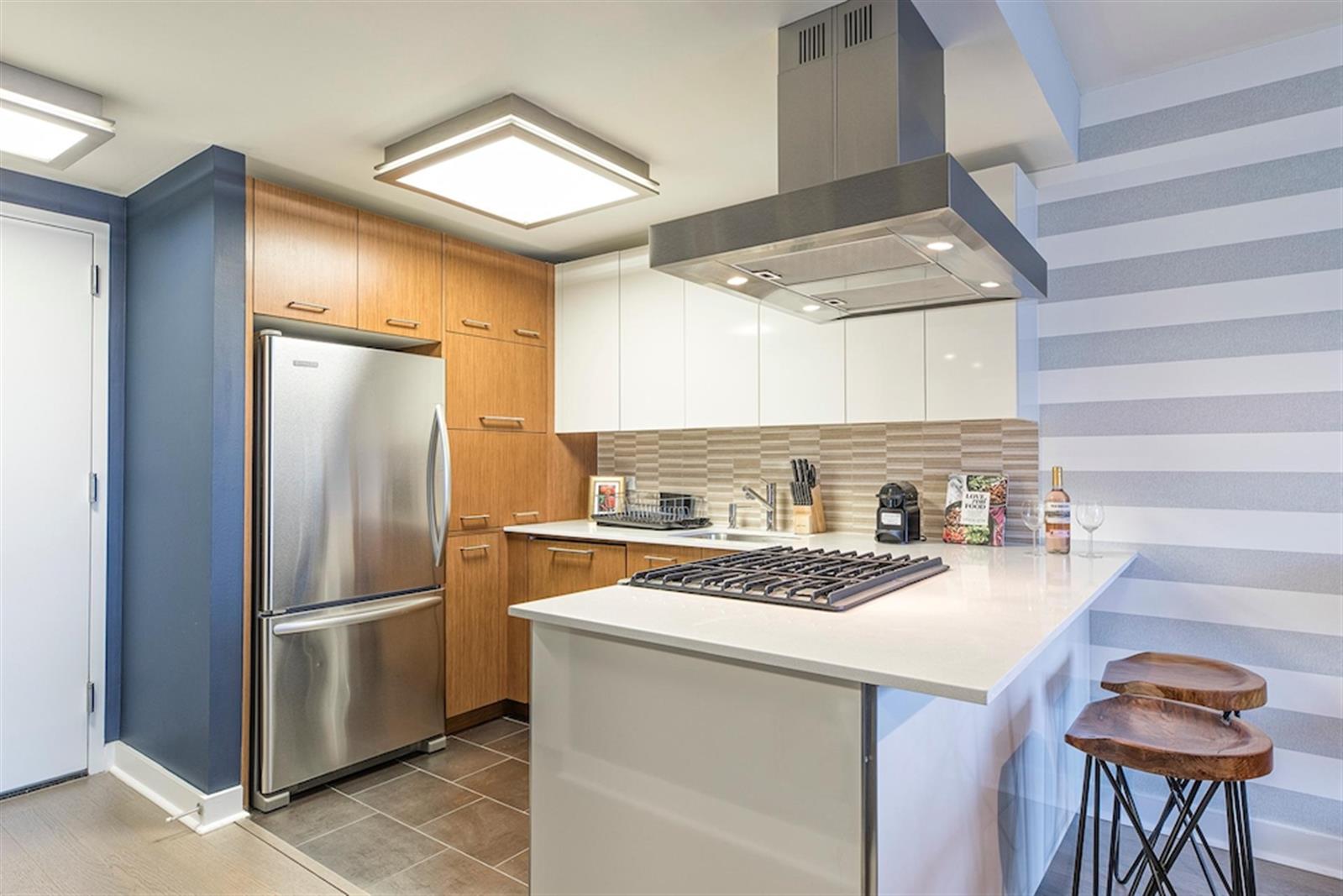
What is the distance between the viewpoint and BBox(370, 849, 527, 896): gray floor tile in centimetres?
222

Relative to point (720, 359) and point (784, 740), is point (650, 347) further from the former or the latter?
point (784, 740)

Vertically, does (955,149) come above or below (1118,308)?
above

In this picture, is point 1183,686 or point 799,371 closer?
point 1183,686

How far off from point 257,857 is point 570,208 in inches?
97.1

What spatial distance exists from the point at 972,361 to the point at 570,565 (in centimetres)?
191

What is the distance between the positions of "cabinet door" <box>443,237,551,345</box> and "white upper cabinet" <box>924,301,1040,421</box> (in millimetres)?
1979

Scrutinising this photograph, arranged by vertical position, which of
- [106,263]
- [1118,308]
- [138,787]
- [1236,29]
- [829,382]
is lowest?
[138,787]

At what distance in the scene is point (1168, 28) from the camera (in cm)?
230

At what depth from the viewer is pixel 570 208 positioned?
2959mm

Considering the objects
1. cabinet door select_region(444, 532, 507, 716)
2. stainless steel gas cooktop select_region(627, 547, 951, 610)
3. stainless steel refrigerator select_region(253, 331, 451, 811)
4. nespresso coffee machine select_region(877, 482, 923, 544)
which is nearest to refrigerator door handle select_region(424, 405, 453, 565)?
stainless steel refrigerator select_region(253, 331, 451, 811)

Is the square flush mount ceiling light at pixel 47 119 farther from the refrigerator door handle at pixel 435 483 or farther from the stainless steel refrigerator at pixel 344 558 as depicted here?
the refrigerator door handle at pixel 435 483

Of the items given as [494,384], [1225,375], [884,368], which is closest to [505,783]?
[494,384]

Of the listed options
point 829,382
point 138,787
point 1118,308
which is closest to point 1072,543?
point 1118,308

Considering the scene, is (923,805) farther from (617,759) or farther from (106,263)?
(106,263)
